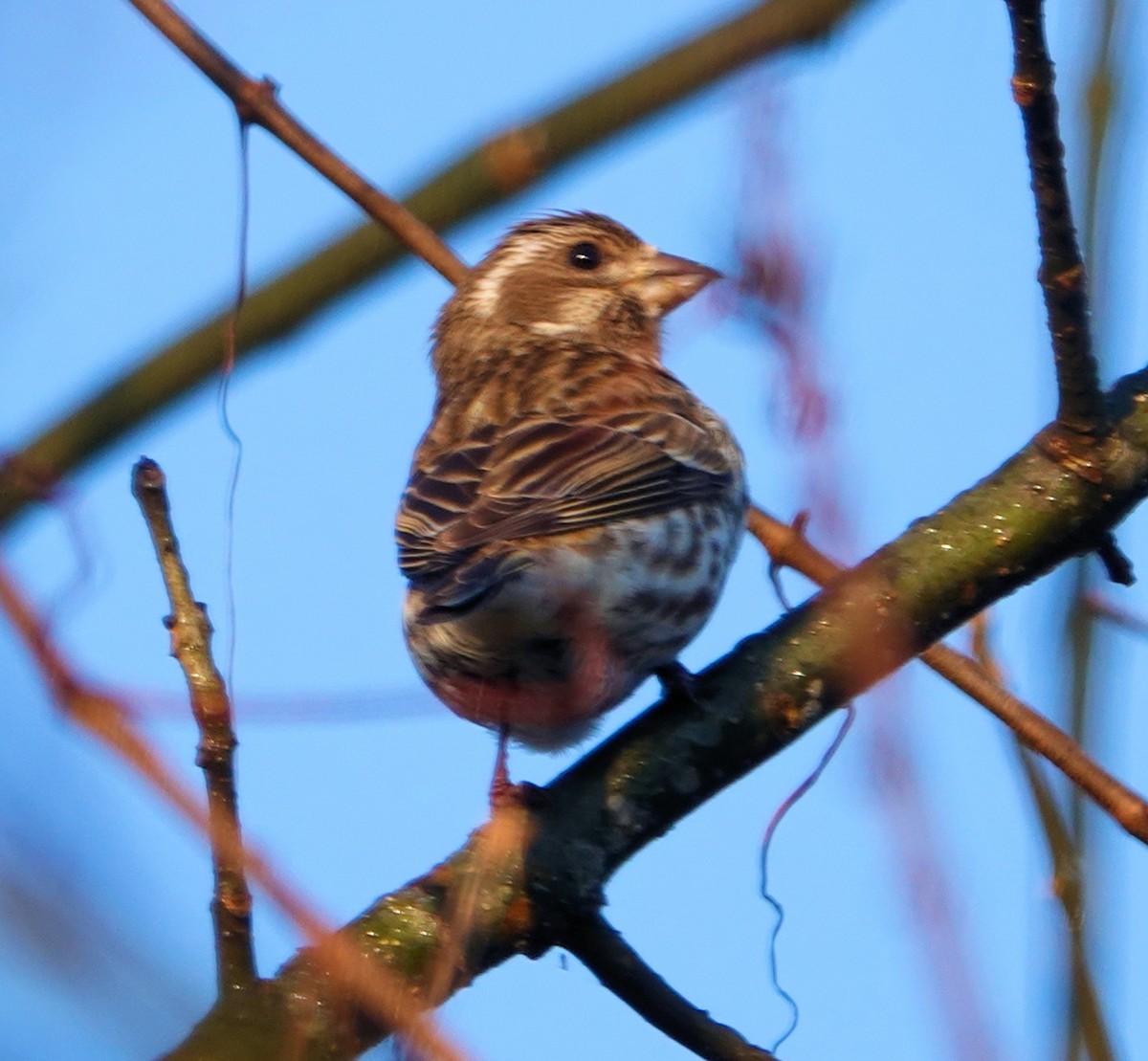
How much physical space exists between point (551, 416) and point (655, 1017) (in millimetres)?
2714

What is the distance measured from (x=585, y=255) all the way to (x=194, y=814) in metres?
6.28

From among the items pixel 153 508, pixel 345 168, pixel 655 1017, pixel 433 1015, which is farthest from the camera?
pixel 345 168

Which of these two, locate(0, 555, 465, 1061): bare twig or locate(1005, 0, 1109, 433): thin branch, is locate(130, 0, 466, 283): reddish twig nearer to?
locate(1005, 0, 1109, 433): thin branch

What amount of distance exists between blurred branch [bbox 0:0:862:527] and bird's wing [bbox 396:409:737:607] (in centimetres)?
73

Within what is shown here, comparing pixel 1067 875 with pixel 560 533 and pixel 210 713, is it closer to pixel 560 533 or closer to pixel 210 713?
pixel 210 713

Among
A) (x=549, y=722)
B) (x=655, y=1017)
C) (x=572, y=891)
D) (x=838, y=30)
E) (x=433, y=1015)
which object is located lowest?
(x=433, y=1015)

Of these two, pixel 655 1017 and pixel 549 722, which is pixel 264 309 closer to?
pixel 549 722

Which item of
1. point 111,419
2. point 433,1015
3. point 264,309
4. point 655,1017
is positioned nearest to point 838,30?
point 264,309

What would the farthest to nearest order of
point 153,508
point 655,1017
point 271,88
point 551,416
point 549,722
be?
point 551,416
point 549,722
point 271,88
point 655,1017
point 153,508

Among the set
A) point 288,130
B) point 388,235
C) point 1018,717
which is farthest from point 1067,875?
point 388,235

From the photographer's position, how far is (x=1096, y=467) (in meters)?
4.37

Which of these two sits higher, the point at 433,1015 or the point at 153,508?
the point at 153,508

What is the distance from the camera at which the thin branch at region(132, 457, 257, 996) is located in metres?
2.77

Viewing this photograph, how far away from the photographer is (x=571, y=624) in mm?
5250
